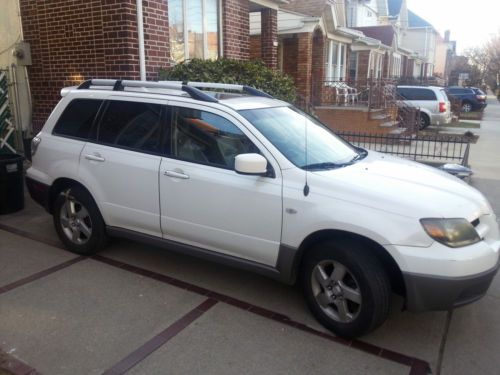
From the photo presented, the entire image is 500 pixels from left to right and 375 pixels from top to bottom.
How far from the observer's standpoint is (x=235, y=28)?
10.4 meters

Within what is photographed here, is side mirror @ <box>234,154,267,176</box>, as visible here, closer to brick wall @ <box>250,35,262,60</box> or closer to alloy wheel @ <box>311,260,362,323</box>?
alloy wheel @ <box>311,260,362,323</box>

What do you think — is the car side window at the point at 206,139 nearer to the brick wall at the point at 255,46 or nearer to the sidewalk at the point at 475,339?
the sidewalk at the point at 475,339

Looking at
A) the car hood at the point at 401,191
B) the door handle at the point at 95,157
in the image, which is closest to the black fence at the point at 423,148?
the car hood at the point at 401,191

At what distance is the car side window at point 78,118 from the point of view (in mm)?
4859

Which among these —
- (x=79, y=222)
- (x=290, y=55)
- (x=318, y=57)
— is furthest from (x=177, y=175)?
(x=318, y=57)

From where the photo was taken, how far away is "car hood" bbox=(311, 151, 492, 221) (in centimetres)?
327

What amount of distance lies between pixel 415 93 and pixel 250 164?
16709 millimetres

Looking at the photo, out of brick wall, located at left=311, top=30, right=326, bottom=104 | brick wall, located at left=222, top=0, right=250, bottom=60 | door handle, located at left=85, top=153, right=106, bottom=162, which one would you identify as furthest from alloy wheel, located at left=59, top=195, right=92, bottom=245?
brick wall, located at left=311, top=30, right=326, bottom=104

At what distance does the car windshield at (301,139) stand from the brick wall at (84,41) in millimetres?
4053

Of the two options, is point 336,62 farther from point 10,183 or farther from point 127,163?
point 127,163

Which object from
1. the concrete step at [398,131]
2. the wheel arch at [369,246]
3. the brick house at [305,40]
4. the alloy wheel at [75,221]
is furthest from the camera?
the brick house at [305,40]

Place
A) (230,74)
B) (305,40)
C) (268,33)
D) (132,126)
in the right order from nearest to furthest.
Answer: (132,126), (230,74), (268,33), (305,40)

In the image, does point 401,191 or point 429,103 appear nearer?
point 401,191

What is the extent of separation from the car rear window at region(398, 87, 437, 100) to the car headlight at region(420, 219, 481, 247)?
53.3ft
